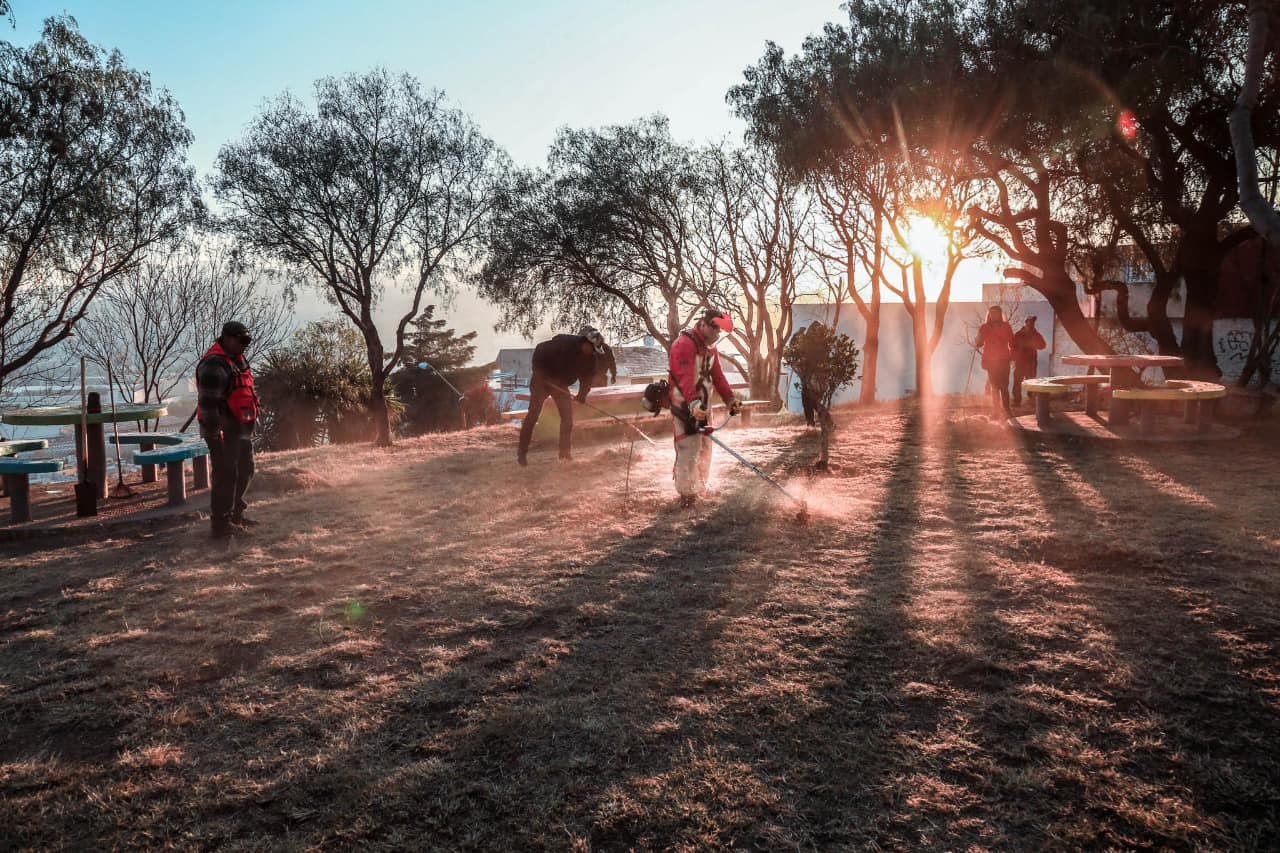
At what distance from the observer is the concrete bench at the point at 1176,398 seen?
9.77 m

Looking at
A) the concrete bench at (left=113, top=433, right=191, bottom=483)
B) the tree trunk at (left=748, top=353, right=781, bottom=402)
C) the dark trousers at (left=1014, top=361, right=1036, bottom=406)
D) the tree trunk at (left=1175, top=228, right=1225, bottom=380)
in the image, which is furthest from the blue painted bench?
the tree trunk at (left=748, top=353, right=781, bottom=402)

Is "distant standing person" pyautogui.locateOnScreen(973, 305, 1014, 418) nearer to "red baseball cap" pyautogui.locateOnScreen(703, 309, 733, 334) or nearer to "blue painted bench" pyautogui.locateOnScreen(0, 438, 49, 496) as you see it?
"red baseball cap" pyautogui.locateOnScreen(703, 309, 733, 334)

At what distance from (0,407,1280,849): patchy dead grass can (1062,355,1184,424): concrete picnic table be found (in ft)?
13.4

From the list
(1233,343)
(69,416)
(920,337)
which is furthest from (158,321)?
(1233,343)

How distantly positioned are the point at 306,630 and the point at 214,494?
9.95ft

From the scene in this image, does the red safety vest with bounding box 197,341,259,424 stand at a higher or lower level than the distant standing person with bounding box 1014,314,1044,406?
lower

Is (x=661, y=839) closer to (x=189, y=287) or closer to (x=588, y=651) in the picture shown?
(x=588, y=651)

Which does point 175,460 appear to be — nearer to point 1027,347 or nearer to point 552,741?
point 552,741

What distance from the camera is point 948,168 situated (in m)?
12.1

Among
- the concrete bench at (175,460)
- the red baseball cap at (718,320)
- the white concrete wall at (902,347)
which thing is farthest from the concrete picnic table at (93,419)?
the white concrete wall at (902,347)

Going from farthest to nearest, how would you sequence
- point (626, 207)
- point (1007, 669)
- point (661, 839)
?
point (626, 207), point (1007, 669), point (661, 839)

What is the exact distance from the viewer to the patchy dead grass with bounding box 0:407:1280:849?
105 inches

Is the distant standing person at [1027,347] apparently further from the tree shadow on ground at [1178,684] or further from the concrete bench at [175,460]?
the concrete bench at [175,460]

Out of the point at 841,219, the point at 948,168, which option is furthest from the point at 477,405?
the point at 948,168
